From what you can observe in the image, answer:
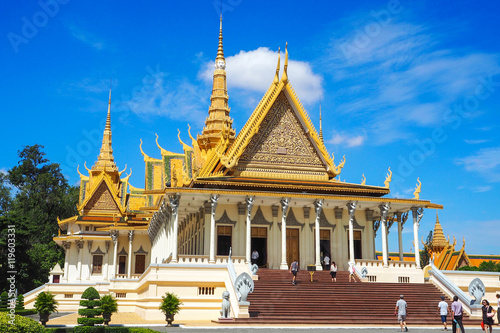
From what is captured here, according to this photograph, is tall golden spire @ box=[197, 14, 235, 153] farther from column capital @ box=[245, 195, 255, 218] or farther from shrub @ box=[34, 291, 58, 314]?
shrub @ box=[34, 291, 58, 314]

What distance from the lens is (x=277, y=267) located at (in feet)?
87.6

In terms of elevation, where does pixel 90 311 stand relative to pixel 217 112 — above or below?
below

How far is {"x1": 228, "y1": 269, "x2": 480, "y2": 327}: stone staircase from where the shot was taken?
17.8 m

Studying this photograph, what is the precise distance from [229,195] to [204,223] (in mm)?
2570

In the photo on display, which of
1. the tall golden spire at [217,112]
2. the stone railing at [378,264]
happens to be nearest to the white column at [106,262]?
the tall golden spire at [217,112]

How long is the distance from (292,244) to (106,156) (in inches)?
1053

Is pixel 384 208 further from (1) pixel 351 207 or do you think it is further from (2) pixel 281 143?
(2) pixel 281 143

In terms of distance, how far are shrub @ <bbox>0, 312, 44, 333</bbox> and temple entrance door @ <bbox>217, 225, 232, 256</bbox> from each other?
1537 centimetres

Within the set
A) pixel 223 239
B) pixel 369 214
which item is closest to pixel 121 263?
pixel 223 239

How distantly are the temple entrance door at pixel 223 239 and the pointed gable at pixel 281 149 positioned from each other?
2.78 metres

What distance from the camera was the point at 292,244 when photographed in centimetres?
2730

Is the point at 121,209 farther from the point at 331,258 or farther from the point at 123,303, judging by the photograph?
the point at 331,258

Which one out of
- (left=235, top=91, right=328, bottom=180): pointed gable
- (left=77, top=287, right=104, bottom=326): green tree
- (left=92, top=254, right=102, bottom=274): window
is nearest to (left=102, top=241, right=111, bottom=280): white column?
(left=92, top=254, right=102, bottom=274): window

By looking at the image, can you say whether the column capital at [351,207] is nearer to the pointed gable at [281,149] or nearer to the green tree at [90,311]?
the pointed gable at [281,149]
